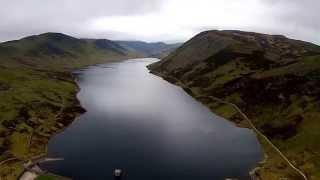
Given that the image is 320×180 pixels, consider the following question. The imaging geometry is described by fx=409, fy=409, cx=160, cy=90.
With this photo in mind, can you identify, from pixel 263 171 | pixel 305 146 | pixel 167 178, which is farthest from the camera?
pixel 305 146

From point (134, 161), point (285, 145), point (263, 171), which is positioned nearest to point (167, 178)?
point (134, 161)

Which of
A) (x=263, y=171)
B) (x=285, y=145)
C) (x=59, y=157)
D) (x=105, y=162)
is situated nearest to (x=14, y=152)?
(x=59, y=157)

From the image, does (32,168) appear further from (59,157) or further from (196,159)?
(196,159)

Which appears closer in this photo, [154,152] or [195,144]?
[154,152]

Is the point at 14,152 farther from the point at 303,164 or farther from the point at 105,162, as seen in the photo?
the point at 303,164

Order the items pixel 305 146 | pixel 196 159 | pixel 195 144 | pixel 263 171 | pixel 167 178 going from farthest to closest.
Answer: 1. pixel 195 144
2. pixel 305 146
3. pixel 196 159
4. pixel 263 171
5. pixel 167 178

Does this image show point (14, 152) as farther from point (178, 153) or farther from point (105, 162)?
point (178, 153)

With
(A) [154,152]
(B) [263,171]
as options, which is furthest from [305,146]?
(A) [154,152]

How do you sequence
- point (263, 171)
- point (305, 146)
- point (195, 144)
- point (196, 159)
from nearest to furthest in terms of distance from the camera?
point (263, 171), point (196, 159), point (305, 146), point (195, 144)

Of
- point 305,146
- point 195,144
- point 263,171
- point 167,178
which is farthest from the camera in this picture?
point 195,144

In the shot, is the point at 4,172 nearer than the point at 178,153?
Yes
